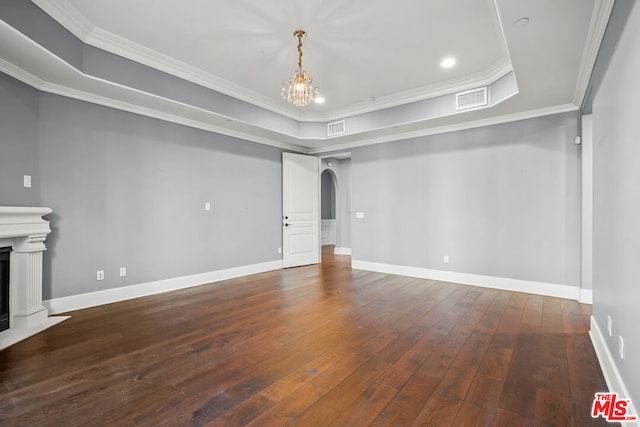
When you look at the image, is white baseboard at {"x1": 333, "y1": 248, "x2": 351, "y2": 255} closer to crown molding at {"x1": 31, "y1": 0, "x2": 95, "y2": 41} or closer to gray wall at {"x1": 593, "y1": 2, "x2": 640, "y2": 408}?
gray wall at {"x1": 593, "y1": 2, "x2": 640, "y2": 408}

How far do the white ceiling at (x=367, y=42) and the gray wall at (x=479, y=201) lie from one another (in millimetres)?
471

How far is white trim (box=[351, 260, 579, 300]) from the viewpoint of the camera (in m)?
4.04

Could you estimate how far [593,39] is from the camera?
7.86 feet

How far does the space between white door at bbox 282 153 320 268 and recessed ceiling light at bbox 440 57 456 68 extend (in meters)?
3.37

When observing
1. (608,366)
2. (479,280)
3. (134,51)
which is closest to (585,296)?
(479,280)

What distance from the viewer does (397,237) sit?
556 cm

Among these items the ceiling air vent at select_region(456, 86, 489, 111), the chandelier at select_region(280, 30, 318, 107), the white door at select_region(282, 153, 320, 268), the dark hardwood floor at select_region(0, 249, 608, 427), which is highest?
the ceiling air vent at select_region(456, 86, 489, 111)

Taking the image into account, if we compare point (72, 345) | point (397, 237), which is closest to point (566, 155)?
point (397, 237)

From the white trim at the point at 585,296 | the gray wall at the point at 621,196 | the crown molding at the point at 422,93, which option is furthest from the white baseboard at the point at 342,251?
the gray wall at the point at 621,196

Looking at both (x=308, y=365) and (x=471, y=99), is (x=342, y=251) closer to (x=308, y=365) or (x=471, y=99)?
(x=471, y=99)

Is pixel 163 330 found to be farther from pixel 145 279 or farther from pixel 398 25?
pixel 398 25

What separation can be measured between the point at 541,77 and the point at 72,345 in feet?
17.6

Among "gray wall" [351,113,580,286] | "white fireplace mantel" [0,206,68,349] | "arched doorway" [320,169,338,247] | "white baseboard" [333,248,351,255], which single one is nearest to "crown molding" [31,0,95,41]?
"white fireplace mantel" [0,206,68,349]

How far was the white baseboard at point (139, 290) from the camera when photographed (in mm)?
3436
